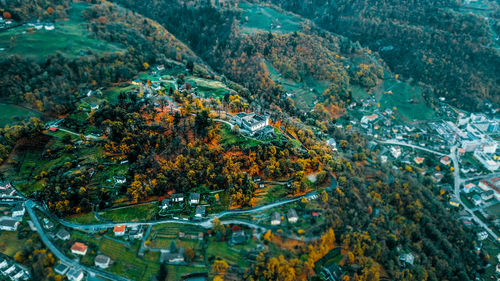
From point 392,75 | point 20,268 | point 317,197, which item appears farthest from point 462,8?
point 20,268

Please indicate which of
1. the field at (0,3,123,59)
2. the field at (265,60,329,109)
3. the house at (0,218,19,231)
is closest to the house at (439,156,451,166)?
the field at (265,60,329,109)

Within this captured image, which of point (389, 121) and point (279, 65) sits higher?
point (279, 65)

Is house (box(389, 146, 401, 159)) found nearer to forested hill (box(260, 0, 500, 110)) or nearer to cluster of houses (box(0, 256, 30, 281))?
forested hill (box(260, 0, 500, 110))

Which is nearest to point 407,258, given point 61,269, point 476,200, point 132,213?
point 476,200

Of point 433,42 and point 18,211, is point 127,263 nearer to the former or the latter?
point 18,211

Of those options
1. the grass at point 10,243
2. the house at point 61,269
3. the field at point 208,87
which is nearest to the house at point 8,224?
the grass at point 10,243

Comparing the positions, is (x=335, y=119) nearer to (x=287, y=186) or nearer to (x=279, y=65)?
(x=279, y=65)

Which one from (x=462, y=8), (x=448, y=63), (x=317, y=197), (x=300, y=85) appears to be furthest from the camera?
(x=462, y=8)
